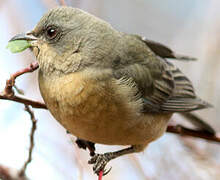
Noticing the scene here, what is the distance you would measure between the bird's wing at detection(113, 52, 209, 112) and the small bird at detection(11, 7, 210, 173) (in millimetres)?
28

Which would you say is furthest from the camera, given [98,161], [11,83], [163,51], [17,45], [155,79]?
[163,51]

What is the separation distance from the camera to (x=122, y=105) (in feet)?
12.0

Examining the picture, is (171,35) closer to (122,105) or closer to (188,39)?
(188,39)

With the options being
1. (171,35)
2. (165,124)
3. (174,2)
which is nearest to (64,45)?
(165,124)

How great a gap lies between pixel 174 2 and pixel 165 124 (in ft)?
A: 16.0

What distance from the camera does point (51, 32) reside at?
3.58 metres

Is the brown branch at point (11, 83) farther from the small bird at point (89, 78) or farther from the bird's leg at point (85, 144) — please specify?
the bird's leg at point (85, 144)

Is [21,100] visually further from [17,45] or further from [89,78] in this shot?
[89,78]

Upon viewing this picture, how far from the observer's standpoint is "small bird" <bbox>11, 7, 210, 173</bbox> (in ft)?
11.4

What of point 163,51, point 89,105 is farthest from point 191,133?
point 89,105

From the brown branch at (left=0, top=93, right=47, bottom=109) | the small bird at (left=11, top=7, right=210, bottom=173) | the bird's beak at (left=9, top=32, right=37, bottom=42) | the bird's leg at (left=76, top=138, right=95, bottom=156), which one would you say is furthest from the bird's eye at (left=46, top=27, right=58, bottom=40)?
the bird's leg at (left=76, top=138, right=95, bottom=156)

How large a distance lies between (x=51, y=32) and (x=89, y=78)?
516 mm

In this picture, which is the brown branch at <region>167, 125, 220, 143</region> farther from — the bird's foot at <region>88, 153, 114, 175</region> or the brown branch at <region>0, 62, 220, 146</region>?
the bird's foot at <region>88, 153, 114, 175</region>

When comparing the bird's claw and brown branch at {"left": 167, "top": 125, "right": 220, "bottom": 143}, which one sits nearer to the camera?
the bird's claw
